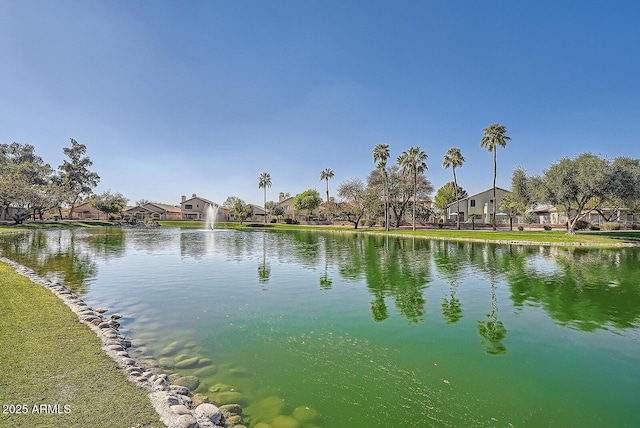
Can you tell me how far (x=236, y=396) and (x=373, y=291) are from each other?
982cm

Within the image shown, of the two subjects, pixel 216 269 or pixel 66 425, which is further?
pixel 216 269

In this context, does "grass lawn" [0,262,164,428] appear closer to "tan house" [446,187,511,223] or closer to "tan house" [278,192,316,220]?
"tan house" [446,187,511,223]

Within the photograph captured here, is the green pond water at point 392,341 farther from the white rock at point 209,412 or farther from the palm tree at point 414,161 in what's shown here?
the palm tree at point 414,161

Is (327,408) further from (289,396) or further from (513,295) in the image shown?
(513,295)

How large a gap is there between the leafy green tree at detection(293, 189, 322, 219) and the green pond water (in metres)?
79.1

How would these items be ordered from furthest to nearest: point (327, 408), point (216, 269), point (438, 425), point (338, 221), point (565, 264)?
point (338, 221) → point (565, 264) → point (216, 269) → point (327, 408) → point (438, 425)

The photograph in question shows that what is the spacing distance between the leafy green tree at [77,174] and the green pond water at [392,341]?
294ft

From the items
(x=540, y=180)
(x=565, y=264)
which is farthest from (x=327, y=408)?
(x=540, y=180)

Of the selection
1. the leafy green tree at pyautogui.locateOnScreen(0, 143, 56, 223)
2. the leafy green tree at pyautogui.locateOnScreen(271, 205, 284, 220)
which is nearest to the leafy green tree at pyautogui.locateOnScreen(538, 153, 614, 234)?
the leafy green tree at pyautogui.locateOnScreen(271, 205, 284, 220)

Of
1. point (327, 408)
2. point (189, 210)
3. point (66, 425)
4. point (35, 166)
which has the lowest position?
point (327, 408)

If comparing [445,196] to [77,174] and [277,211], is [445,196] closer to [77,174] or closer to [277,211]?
[277,211]

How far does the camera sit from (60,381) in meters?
5.68

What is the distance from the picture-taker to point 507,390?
22.0 ft

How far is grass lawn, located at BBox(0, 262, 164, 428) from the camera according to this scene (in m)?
4.78
